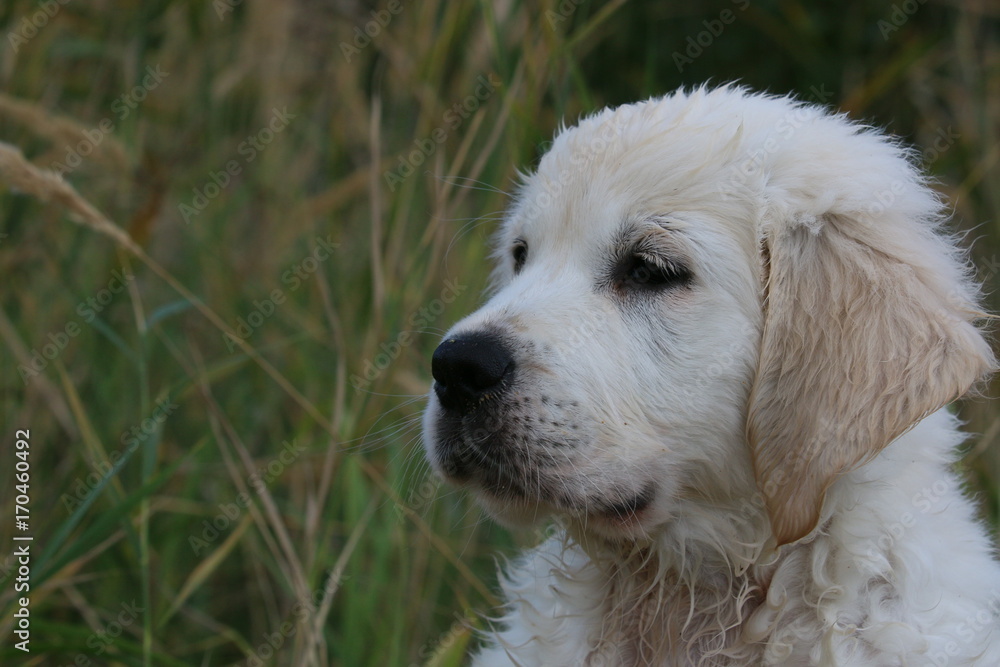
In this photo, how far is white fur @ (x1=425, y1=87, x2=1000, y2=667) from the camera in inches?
86.3

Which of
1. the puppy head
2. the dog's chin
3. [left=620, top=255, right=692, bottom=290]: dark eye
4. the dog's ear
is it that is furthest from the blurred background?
the dog's ear

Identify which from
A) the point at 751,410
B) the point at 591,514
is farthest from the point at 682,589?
the point at 751,410

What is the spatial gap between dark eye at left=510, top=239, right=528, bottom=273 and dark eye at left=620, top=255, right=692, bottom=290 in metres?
0.46

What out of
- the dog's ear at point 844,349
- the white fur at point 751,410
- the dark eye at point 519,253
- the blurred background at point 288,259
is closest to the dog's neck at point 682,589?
the white fur at point 751,410

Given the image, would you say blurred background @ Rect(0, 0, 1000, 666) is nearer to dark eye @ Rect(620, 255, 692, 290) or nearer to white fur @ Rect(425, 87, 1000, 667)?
white fur @ Rect(425, 87, 1000, 667)

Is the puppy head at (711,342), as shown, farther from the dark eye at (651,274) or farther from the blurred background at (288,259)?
the blurred background at (288,259)

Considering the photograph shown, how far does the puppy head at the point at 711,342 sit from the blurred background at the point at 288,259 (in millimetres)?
555

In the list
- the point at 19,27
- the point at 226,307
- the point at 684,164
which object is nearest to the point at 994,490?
the point at 684,164

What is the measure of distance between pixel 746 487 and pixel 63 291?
2915 millimetres

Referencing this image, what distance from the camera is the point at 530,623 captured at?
2652mm

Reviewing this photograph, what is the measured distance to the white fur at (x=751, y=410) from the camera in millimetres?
2191

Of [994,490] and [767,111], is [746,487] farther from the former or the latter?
[994,490]

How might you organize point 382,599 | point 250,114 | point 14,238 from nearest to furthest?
1. point 382,599
2. point 14,238
3. point 250,114

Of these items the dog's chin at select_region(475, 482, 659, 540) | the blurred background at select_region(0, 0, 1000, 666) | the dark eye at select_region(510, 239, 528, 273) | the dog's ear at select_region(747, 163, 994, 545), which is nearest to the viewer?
the dog's ear at select_region(747, 163, 994, 545)
